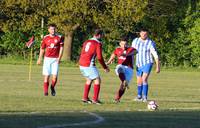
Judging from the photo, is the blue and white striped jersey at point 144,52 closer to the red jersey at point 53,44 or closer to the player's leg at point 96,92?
the player's leg at point 96,92

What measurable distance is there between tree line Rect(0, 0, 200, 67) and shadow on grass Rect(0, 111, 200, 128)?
42.8 m

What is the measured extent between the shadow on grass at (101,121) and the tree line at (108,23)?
4275 centimetres

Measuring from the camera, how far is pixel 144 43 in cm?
2180

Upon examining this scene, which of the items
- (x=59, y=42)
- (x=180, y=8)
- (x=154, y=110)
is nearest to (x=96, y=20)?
(x=180, y=8)

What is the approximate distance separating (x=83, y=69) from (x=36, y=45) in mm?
41780

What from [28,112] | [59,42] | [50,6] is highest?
[50,6]

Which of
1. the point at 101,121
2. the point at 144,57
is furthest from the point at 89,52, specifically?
the point at 101,121

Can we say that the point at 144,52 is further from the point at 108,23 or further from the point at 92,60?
the point at 108,23

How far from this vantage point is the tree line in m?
58.5

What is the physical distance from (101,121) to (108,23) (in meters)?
45.4

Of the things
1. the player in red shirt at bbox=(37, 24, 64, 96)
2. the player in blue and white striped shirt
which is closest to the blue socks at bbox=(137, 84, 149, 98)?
the player in blue and white striped shirt

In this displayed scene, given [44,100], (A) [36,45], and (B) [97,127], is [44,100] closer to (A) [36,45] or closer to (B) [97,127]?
(B) [97,127]

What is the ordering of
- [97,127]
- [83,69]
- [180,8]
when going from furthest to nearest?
[180,8] → [83,69] → [97,127]

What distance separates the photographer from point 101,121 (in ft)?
45.0
